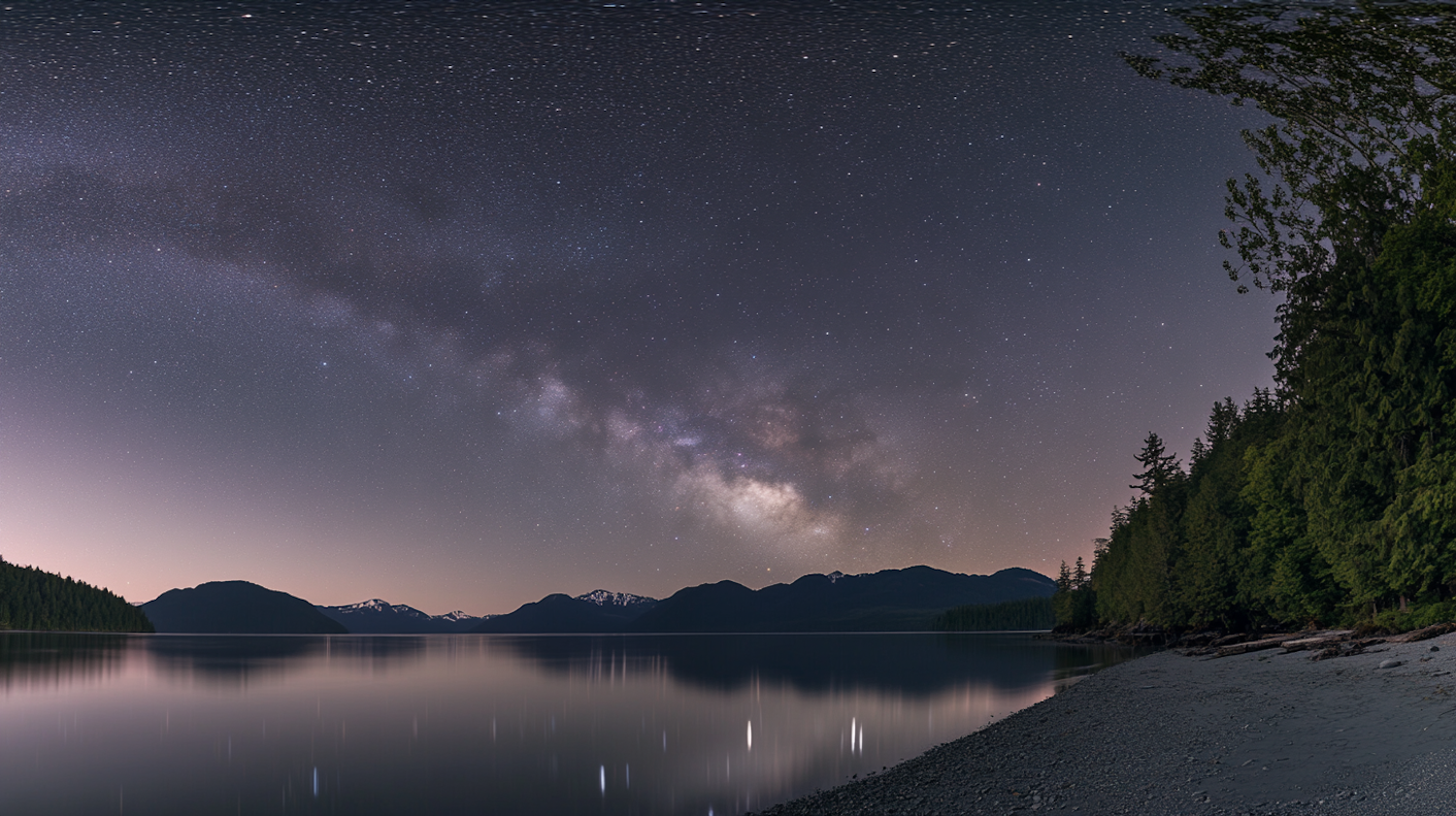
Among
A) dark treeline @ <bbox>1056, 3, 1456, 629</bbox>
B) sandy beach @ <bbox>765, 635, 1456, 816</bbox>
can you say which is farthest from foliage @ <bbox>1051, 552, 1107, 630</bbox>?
sandy beach @ <bbox>765, 635, 1456, 816</bbox>

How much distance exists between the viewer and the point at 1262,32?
1461 cm

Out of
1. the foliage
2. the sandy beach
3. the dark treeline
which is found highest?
the dark treeline

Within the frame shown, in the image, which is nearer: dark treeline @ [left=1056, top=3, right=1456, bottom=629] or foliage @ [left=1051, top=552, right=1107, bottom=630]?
dark treeline @ [left=1056, top=3, right=1456, bottom=629]

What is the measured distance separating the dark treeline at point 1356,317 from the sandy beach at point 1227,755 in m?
10.9

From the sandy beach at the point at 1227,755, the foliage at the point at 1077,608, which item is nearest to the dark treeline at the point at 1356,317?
the sandy beach at the point at 1227,755

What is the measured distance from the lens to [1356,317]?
122 feet

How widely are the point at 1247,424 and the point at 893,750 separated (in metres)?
59.1

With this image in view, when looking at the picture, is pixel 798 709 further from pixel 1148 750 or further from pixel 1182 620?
pixel 1182 620

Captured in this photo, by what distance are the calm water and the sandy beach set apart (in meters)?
4.97

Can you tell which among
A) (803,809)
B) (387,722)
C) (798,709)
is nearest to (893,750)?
(803,809)

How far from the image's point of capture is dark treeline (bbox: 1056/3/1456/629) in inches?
602

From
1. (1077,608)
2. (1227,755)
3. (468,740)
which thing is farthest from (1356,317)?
(1077,608)

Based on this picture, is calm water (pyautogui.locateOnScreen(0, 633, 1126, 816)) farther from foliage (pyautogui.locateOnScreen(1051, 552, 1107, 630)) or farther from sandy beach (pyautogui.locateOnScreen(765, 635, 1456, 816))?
foliage (pyautogui.locateOnScreen(1051, 552, 1107, 630))

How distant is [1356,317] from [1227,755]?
31.4 m
